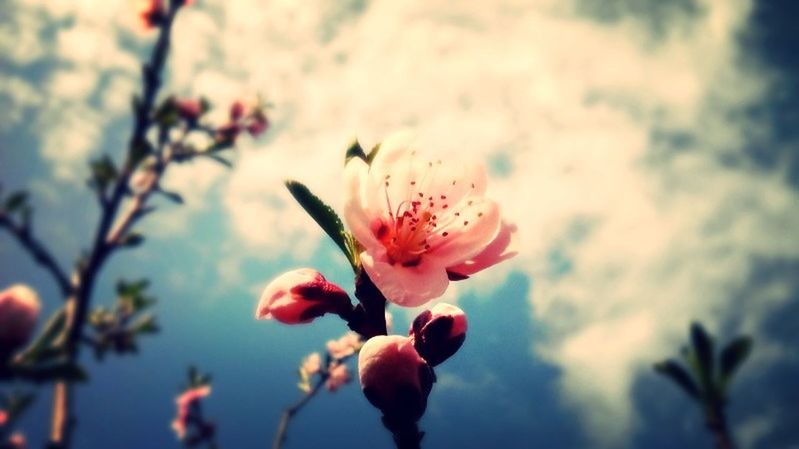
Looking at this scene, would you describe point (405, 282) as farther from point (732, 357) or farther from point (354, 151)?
point (732, 357)

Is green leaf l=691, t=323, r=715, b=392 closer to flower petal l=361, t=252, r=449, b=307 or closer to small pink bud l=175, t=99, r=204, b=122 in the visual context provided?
flower petal l=361, t=252, r=449, b=307

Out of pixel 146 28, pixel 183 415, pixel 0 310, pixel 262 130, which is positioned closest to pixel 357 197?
pixel 0 310

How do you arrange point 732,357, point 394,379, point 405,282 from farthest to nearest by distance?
point 732,357
point 405,282
point 394,379

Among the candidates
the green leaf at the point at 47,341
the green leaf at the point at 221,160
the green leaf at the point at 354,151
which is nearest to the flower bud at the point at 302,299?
the green leaf at the point at 354,151

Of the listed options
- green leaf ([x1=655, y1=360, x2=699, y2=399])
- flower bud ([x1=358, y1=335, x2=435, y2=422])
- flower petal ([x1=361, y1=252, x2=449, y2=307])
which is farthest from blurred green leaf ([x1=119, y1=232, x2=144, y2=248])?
green leaf ([x1=655, y1=360, x2=699, y2=399])

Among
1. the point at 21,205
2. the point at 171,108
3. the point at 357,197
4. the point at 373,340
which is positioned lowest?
the point at 373,340

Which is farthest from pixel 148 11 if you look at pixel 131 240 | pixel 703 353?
pixel 703 353

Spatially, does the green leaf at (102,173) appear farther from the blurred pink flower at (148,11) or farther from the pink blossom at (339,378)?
the pink blossom at (339,378)

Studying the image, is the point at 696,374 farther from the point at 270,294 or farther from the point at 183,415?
the point at 183,415
